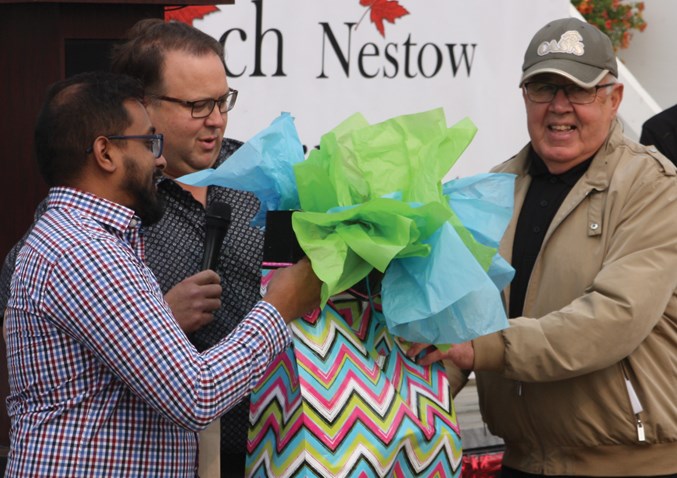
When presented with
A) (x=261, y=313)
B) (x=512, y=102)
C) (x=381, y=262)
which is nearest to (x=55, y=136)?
(x=261, y=313)

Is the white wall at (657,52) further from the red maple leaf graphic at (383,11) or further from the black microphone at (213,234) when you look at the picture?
the black microphone at (213,234)

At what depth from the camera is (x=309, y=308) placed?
2320 millimetres

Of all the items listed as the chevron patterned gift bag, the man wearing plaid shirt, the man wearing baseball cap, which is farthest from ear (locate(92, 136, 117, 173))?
the man wearing baseball cap

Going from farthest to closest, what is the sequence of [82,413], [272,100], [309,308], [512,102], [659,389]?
[512,102] → [272,100] → [659,389] → [309,308] → [82,413]

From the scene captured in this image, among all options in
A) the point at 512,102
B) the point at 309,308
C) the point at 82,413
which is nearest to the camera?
the point at 82,413

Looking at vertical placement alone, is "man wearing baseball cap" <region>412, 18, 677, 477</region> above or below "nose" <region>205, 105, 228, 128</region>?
below

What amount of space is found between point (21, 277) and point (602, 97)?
1617 millimetres

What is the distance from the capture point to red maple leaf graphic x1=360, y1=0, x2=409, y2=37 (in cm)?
458

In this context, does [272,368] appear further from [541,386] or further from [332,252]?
[541,386]

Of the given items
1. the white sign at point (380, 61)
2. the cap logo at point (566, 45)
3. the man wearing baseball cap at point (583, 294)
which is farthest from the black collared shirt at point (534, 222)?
the white sign at point (380, 61)

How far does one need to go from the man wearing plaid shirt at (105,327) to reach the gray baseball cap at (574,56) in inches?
42.5

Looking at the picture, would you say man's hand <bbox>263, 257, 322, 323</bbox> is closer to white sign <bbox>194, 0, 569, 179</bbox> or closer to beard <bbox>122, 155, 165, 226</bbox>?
beard <bbox>122, 155, 165, 226</bbox>

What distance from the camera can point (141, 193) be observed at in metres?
2.27

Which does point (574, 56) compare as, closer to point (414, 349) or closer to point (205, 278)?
point (414, 349)
